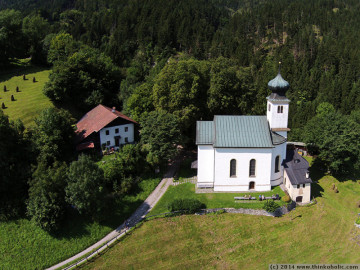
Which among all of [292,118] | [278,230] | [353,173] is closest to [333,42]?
[292,118]

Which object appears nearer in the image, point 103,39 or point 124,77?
point 124,77

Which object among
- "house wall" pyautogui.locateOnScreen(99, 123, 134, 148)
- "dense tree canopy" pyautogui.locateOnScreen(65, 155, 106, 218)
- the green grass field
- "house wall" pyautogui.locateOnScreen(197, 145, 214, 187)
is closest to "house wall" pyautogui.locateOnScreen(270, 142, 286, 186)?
"house wall" pyautogui.locateOnScreen(197, 145, 214, 187)

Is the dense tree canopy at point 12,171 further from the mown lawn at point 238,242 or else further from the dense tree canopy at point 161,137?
the dense tree canopy at point 161,137

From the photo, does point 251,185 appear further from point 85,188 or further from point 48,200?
point 48,200

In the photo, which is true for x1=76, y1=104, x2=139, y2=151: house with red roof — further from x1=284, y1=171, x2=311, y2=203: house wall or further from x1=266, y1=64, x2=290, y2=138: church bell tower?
x1=284, y1=171, x2=311, y2=203: house wall

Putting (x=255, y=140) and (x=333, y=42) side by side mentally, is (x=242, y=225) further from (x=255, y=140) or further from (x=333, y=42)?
(x=333, y=42)

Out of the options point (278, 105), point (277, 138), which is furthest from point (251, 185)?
point (278, 105)
